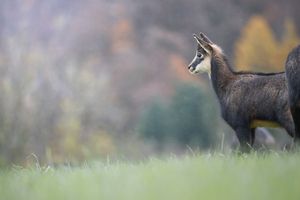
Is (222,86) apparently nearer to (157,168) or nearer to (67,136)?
(157,168)

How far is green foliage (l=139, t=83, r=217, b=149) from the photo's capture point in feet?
126

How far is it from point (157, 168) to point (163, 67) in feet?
173

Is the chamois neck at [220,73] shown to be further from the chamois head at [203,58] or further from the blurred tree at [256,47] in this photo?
the blurred tree at [256,47]

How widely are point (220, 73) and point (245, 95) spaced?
98 cm

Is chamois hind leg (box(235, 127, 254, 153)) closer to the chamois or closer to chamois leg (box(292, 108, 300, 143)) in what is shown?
chamois leg (box(292, 108, 300, 143))

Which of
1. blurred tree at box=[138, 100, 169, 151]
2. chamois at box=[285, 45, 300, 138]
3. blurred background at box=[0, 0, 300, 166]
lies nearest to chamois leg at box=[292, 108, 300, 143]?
chamois at box=[285, 45, 300, 138]

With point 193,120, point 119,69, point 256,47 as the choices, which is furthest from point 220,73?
point 119,69

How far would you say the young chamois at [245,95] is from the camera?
1133cm

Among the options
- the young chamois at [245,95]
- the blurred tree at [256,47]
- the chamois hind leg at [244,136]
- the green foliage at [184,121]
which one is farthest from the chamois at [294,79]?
the blurred tree at [256,47]

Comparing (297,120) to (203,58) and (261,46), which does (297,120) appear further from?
(261,46)

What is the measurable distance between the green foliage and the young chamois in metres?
24.5

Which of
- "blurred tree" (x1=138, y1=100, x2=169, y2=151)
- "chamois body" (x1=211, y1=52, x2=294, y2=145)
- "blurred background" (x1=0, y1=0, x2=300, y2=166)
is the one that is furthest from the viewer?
"blurred tree" (x1=138, y1=100, x2=169, y2=151)

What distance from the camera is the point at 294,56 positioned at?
9.58m

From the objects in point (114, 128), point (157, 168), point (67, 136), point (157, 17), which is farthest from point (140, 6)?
point (157, 168)
